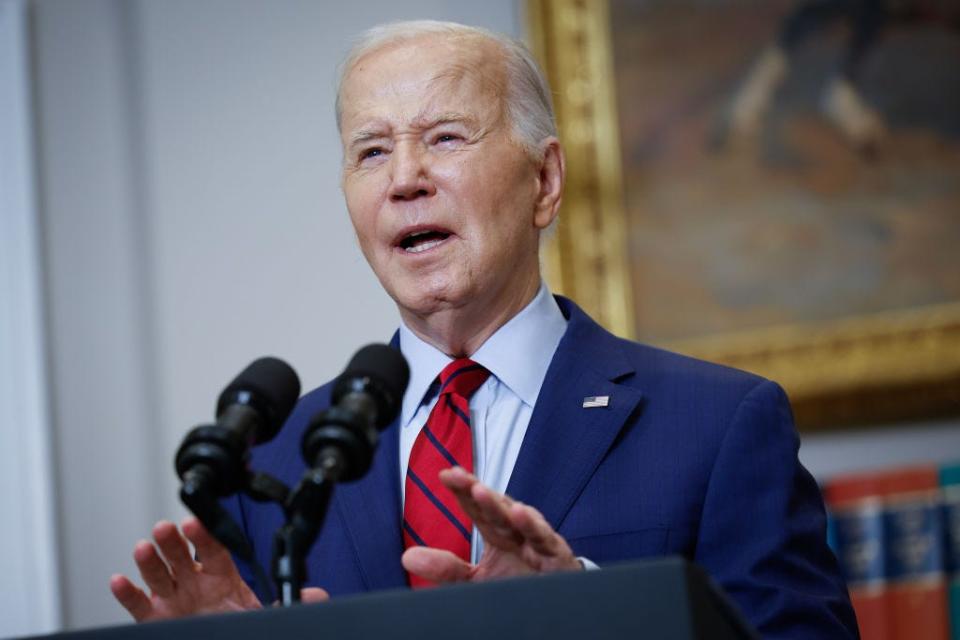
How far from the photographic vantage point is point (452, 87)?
2.31 meters

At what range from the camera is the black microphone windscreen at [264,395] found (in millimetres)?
1506

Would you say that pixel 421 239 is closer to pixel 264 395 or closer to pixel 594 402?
pixel 594 402

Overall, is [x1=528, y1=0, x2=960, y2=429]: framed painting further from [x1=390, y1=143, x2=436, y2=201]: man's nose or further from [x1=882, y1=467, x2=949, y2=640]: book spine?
[x1=390, y1=143, x2=436, y2=201]: man's nose

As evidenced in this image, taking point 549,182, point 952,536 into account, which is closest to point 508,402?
point 549,182

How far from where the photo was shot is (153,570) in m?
1.67

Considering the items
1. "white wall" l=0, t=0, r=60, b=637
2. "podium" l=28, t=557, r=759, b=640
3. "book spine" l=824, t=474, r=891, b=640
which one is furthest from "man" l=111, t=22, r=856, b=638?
"white wall" l=0, t=0, r=60, b=637

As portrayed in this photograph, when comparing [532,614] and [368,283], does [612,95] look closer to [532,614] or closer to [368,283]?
[368,283]

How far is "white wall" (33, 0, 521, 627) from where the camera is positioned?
3980 mm

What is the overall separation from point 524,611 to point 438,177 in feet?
3.84

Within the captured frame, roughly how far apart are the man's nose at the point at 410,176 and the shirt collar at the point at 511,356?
10.4 inches

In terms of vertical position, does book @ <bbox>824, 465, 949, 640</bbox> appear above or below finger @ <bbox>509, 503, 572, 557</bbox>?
below

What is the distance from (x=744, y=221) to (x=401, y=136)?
65.2 inches

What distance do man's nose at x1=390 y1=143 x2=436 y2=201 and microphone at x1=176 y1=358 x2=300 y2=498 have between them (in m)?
0.69

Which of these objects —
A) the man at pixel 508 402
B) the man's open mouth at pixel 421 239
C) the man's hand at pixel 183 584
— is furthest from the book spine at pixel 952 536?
the man's hand at pixel 183 584
